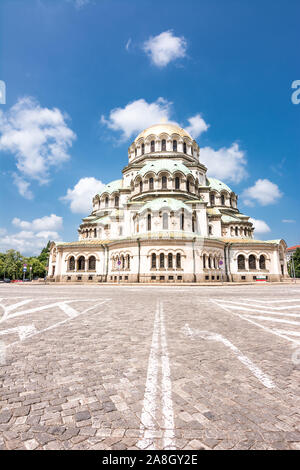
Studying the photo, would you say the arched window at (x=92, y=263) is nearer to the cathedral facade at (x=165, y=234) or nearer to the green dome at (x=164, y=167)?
the cathedral facade at (x=165, y=234)

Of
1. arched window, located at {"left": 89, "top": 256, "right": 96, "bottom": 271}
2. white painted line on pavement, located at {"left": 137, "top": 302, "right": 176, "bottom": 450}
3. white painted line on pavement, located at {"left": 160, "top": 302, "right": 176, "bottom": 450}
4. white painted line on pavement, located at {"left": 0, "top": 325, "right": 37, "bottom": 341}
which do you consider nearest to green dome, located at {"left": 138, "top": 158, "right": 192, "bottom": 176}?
arched window, located at {"left": 89, "top": 256, "right": 96, "bottom": 271}

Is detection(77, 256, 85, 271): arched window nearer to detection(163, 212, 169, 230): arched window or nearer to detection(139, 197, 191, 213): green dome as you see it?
detection(139, 197, 191, 213): green dome

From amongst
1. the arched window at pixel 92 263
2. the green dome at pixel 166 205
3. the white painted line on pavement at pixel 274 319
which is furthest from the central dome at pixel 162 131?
the white painted line on pavement at pixel 274 319

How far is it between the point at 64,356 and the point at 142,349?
153 cm

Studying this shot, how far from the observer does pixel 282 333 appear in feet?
21.5

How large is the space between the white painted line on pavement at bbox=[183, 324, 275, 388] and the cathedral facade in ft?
87.6

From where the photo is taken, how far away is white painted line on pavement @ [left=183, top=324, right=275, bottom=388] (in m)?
3.64

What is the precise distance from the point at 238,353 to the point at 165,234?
30.2 meters

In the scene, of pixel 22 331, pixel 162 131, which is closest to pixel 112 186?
pixel 162 131

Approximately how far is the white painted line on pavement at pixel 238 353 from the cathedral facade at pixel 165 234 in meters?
26.7

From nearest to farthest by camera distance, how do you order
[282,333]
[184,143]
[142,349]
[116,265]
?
[142,349], [282,333], [116,265], [184,143]

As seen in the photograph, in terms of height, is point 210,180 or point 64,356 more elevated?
point 210,180
